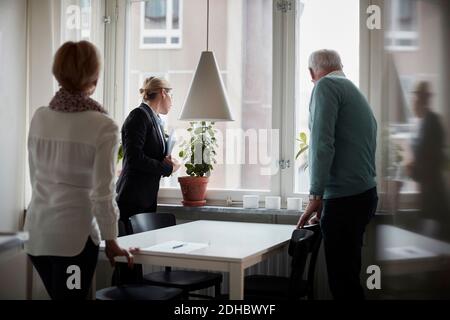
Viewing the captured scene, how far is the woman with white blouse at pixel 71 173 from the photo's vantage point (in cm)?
192

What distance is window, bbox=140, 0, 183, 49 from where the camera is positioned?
402 centimetres

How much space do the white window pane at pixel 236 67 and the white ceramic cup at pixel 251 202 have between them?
0.66ft

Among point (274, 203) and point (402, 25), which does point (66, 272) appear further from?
point (274, 203)

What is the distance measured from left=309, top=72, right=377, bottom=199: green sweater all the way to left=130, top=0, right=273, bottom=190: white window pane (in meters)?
1.14

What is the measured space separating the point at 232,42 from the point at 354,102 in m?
1.42

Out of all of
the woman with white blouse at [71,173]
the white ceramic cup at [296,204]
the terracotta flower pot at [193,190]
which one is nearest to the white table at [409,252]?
the white ceramic cup at [296,204]

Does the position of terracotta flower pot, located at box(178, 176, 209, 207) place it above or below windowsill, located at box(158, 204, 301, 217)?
above

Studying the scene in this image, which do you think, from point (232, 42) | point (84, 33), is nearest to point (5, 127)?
point (84, 33)

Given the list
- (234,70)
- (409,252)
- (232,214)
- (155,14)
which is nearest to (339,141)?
(409,252)

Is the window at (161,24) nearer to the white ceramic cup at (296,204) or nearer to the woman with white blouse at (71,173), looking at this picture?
the white ceramic cup at (296,204)

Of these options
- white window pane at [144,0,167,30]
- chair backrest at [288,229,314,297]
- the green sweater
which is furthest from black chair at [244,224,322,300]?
white window pane at [144,0,167,30]

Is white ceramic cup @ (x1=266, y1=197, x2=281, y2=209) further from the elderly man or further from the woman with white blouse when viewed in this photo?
the woman with white blouse

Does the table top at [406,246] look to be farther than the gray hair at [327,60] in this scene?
No
